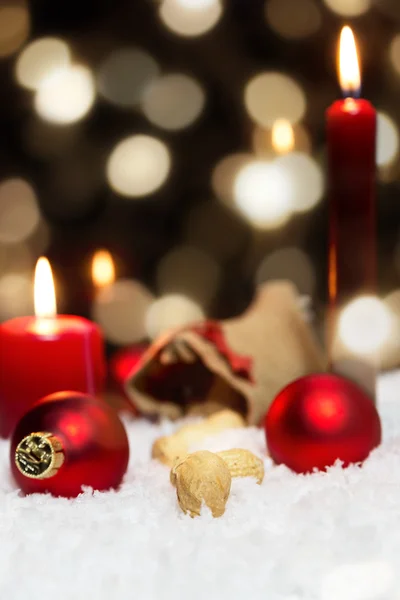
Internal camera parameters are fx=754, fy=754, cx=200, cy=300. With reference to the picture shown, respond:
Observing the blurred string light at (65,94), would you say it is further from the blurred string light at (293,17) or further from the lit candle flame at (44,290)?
the lit candle flame at (44,290)

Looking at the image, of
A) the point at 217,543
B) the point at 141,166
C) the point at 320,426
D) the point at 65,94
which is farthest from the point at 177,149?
the point at 217,543

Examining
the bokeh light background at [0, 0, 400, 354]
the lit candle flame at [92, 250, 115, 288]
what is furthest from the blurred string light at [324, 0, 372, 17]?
the lit candle flame at [92, 250, 115, 288]

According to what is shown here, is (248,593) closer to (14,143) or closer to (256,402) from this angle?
(256,402)

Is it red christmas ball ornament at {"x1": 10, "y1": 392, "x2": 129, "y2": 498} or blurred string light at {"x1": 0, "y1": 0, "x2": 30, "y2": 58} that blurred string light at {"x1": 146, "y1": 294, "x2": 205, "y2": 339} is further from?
red christmas ball ornament at {"x1": 10, "y1": 392, "x2": 129, "y2": 498}

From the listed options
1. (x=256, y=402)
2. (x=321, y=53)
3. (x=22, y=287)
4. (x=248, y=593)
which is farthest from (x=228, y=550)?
(x=321, y=53)

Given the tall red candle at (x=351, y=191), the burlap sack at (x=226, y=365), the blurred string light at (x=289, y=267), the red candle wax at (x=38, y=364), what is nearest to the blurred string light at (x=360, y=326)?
the tall red candle at (x=351, y=191)

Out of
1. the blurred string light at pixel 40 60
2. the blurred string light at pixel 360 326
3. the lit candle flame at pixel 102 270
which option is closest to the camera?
the blurred string light at pixel 360 326
